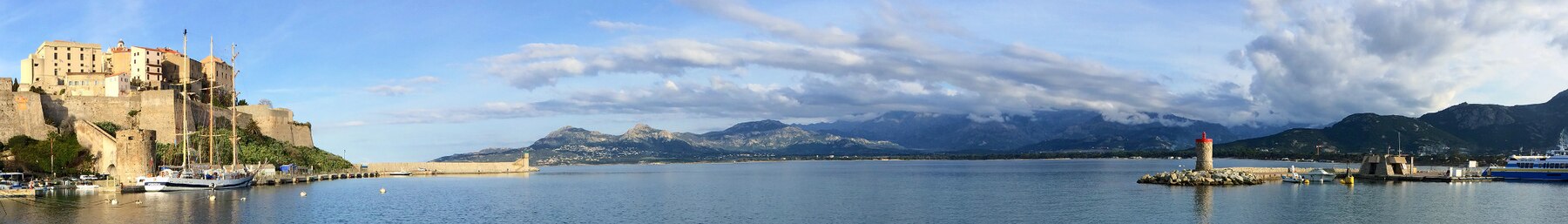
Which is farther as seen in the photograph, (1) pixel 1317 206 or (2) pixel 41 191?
(2) pixel 41 191

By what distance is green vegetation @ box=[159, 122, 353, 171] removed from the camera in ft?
292

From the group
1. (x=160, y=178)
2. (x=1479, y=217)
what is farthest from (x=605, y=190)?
(x=1479, y=217)

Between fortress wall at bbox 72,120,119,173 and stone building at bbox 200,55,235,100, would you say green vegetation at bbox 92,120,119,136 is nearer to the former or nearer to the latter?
fortress wall at bbox 72,120,119,173

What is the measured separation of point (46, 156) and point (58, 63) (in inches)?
1530

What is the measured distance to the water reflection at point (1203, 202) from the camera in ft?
157

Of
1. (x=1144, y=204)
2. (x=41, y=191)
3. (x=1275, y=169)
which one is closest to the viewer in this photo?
(x=1144, y=204)

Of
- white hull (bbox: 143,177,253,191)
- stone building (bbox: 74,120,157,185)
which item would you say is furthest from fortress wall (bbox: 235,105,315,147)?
stone building (bbox: 74,120,157,185)

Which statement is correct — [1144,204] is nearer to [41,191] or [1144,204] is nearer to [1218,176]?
[1218,176]

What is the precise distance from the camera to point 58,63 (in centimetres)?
11069

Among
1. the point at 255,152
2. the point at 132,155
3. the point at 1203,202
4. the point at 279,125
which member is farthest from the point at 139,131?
the point at 1203,202

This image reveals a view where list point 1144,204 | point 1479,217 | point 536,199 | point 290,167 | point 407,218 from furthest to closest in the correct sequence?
point 290,167 < point 536,199 < point 1144,204 < point 407,218 < point 1479,217

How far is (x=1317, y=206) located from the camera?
53219 millimetres

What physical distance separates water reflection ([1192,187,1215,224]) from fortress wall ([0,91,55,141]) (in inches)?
3220

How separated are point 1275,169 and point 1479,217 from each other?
136 feet
